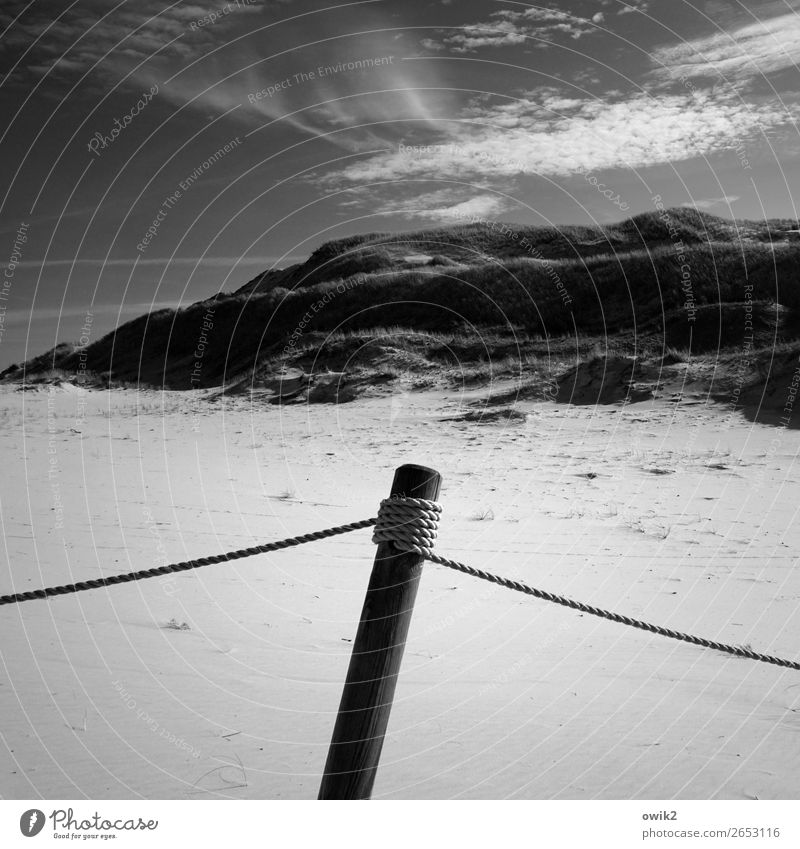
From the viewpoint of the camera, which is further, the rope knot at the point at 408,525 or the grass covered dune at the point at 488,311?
the grass covered dune at the point at 488,311

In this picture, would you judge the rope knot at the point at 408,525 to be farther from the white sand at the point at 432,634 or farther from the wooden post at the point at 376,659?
the white sand at the point at 432,634

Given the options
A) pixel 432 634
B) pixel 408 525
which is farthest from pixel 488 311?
pixel 408 525

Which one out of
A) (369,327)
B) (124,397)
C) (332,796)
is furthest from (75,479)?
(369,327)

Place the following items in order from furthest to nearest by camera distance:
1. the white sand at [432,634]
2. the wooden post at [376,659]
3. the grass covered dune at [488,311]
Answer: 1. the grass covered dune at [488,311]
2. the white sand at [432,634]
3. the wooden post at [376,659]

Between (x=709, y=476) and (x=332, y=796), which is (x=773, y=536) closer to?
(x=709, y=476)

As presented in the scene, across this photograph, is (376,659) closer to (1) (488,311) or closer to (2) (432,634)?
(2) (432,634)

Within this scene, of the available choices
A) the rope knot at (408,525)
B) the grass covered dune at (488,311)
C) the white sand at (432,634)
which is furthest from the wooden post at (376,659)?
the grass covered dune at (488,311)
